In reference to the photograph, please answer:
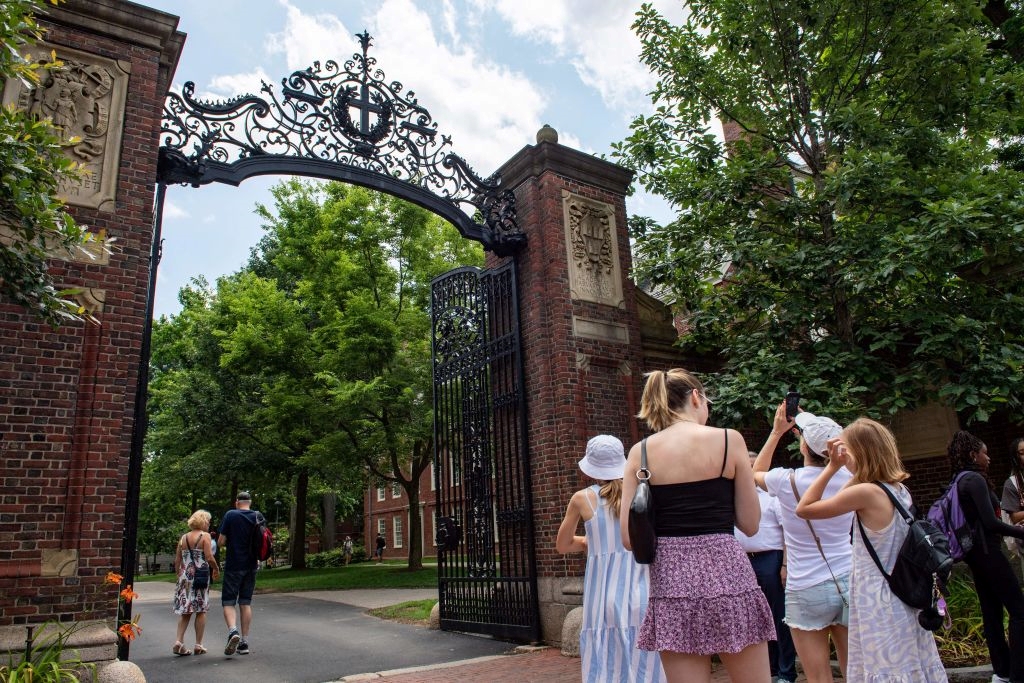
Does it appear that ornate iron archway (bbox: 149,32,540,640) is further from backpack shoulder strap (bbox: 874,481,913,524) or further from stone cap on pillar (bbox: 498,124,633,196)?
backpack shoulder strap (bbox: 874,481,913,524)

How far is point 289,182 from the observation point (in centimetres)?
2141

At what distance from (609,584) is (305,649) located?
255 inches

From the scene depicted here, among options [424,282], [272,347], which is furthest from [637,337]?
[272,347]

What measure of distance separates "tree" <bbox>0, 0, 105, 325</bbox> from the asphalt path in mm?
4384

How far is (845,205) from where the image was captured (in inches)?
311

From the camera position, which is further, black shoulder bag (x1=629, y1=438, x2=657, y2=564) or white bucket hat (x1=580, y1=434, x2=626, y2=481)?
white bucket hat (x1=580, y1=434, x2=626, y2=481)

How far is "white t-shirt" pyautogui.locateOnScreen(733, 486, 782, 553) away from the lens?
17.3 ft

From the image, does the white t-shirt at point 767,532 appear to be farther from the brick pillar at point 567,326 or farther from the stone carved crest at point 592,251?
the stone carved crest at point 592,251

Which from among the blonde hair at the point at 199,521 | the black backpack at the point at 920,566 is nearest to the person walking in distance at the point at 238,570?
the blonde hair at the point at 199,521

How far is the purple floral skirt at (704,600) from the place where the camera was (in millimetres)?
2709

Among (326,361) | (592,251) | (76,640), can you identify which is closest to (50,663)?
(76,640)

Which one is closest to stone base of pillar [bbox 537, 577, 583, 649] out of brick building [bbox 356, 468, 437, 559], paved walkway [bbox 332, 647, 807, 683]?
paved walkway [bbox 332, 647, 807, 683]

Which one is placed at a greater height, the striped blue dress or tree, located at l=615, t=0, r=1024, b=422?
tree, located at l=615, t=0, r=1024, b=422

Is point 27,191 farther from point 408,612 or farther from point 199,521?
point 408,612
